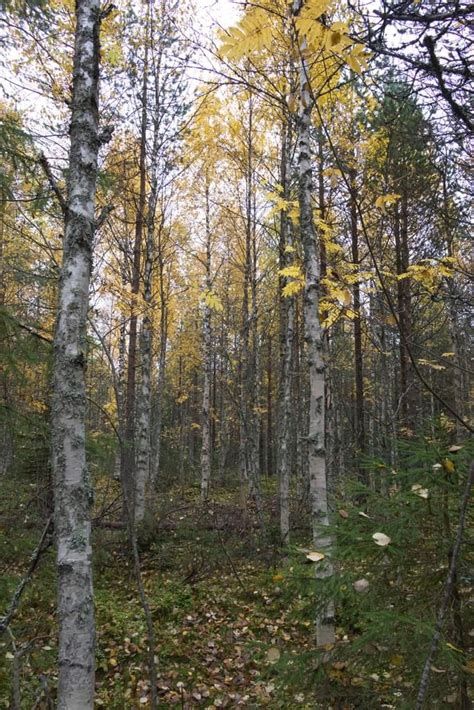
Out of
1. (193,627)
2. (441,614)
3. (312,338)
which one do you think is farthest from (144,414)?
(441,614)

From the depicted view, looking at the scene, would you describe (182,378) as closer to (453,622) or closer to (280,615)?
(280,615)

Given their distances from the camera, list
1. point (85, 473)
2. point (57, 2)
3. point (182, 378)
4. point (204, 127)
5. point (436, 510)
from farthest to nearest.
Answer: point (182, 378) < point (204, 127) < point (57, 2) < point (85, 473) < point (436, 510)

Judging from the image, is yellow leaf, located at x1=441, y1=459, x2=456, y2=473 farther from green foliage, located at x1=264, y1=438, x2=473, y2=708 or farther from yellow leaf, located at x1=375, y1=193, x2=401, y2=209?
yellow leaf, located at x1=375, y1=193, x2=401, y2=209

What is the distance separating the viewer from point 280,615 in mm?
5855

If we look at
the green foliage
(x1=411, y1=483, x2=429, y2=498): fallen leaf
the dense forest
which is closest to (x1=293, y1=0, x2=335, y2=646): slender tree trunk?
the dense forest

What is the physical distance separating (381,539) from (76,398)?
1765mm

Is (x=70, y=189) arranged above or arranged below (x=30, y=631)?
above

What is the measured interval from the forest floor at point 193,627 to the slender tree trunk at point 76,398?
0.24 metres

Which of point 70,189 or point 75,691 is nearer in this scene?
point 75,691

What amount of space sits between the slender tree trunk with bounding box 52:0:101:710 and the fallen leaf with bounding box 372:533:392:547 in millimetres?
1496

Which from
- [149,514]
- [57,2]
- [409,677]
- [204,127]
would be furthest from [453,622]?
[204,127]

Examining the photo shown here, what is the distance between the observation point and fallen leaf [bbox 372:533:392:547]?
1.83 metres

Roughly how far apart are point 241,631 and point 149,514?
3.27m

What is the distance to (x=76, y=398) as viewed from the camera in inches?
96.7
